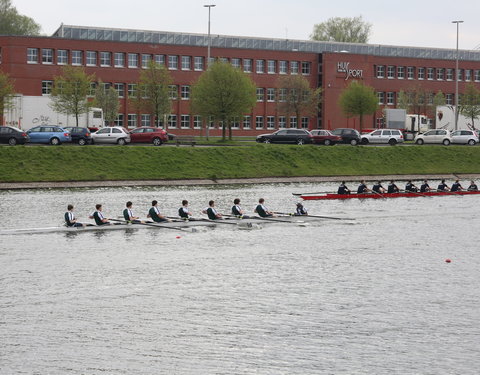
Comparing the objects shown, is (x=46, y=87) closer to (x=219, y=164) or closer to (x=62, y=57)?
(x=62, y=57)

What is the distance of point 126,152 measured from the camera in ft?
237

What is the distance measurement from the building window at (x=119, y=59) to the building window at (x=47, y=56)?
9.11 m

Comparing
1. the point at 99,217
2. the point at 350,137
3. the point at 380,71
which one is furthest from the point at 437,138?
the point at 99,217

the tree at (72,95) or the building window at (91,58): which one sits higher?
the building window at (91,58)

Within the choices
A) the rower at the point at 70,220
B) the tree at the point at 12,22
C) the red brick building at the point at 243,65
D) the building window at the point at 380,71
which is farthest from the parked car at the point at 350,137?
the tree at the point at 12,22

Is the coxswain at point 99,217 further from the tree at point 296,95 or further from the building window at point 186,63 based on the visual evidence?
the building window at point 186,63

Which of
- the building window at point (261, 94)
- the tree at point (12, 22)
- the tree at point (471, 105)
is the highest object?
the tree at point (12, 22)

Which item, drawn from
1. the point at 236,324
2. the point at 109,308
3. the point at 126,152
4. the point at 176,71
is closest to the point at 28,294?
the point at 109,308

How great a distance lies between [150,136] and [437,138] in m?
34.6

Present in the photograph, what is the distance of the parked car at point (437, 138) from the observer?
303 feet

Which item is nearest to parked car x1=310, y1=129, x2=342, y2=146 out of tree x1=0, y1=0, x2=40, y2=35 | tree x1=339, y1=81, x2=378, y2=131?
tree x1=339, y1=81, x2=378, y2=131

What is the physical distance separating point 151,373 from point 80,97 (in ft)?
231

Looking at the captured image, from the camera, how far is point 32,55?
10725 cm

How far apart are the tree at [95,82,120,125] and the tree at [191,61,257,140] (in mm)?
14912
